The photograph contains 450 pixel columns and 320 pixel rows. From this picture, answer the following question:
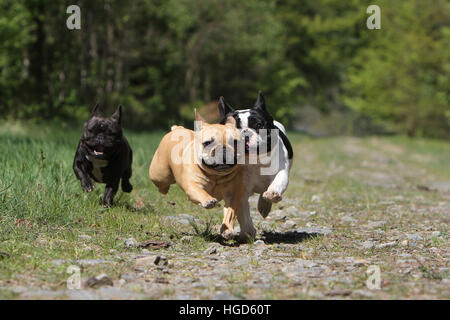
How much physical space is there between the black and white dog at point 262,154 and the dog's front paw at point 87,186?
1.71 m

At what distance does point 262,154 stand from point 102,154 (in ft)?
6.10

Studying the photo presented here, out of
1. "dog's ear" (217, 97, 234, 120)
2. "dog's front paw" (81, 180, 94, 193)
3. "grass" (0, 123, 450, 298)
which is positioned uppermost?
"dog's ear" (217, 97, 234, 120)

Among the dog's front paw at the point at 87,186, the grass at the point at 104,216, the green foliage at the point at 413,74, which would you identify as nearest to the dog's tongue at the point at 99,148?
the dog's front paw at the point at 87,186

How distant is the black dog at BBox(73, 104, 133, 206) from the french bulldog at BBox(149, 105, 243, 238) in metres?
0.86

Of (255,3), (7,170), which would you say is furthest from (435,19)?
(7,170)

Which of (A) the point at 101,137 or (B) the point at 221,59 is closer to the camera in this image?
(A) the point at 101,137

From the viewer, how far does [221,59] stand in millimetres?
33625

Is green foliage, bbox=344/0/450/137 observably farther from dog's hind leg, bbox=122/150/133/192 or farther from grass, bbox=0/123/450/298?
dog's hind leg, bbox=122/150/133/192

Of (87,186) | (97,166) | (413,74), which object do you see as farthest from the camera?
(413,74)

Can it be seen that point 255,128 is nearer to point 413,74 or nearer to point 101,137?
point 101,137

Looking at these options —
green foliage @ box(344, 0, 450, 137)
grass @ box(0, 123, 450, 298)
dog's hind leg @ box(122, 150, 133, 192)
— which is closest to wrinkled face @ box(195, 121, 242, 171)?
grass @ box(0, 123, 450, 298)

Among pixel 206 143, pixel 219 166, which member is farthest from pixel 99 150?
pixel 219 166

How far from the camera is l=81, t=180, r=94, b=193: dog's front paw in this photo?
6844mm

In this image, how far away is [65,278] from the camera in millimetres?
4324
